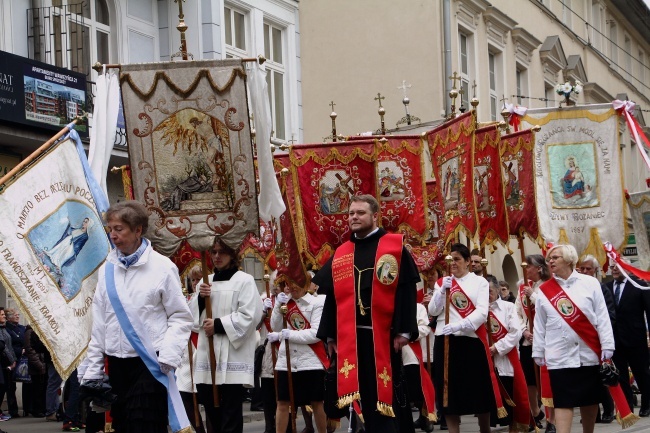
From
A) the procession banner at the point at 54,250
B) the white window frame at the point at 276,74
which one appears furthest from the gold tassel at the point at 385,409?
the white window frame at the point at 276,74

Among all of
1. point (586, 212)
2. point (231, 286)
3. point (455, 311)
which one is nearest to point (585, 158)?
point (586, 212)

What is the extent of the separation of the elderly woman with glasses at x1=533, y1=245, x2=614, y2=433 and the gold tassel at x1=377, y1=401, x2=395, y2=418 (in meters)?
1.75

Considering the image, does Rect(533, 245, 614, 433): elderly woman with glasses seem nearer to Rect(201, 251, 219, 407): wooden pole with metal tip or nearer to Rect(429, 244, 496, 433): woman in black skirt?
Rect(429, 244, 496, 433): woman in black skirt

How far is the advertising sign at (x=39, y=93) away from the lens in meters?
18.3

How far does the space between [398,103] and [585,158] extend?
Result: 13.6m

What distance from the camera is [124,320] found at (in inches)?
303

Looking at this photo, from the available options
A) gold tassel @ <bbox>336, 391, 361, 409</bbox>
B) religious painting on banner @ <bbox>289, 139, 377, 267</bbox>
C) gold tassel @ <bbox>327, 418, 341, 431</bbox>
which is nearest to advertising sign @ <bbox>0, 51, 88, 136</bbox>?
religious painting on banner @ <bbox>289, 139, 377, 267</bbox>

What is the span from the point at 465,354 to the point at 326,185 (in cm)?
312

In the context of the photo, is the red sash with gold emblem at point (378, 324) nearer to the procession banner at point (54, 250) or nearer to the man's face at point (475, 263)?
the procession banner at point (54, 250)

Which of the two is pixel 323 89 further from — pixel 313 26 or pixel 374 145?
pixel 374 145

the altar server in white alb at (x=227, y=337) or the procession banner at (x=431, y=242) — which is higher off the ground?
the procession banner at (x=431, y=242)

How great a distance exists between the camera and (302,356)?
12.9 metres

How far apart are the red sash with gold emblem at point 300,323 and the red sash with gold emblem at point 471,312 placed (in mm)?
1585

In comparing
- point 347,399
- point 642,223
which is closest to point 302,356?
point 347,399
